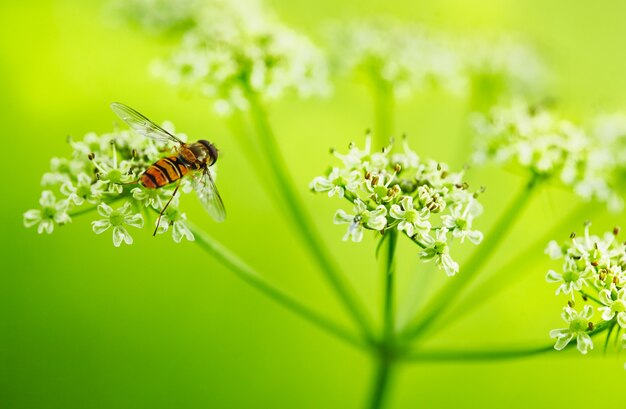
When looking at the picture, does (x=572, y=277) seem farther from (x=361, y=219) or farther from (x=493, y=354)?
(x=361, y=219)

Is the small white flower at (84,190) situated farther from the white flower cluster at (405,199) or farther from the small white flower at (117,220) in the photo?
the white flower cluster at (405,199)

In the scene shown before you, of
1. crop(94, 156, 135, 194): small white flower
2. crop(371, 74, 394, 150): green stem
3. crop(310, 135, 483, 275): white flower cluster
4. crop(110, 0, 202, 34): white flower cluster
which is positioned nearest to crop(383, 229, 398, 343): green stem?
crop(310, 135, 483, 275): white flower cluster

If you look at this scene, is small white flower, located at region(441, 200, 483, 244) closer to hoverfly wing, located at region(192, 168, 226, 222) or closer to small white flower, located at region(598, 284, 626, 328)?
small white flower, located at region(598, 284, 626, 328)

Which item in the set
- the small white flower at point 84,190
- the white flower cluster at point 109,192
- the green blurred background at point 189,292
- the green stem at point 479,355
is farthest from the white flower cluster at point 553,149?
the small white flower at point 84,190

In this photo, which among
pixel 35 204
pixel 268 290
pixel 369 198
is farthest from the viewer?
pixel 35 204

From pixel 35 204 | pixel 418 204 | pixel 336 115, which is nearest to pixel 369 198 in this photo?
pixel 418 204

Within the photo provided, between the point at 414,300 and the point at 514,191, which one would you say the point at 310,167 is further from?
the point at 414,300

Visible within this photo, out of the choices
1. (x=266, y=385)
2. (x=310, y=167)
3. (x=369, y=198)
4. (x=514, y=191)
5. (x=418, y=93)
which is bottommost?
(x=266, y=385)

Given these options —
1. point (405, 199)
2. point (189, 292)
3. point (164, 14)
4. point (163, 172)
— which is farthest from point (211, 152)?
point (189, 292)
